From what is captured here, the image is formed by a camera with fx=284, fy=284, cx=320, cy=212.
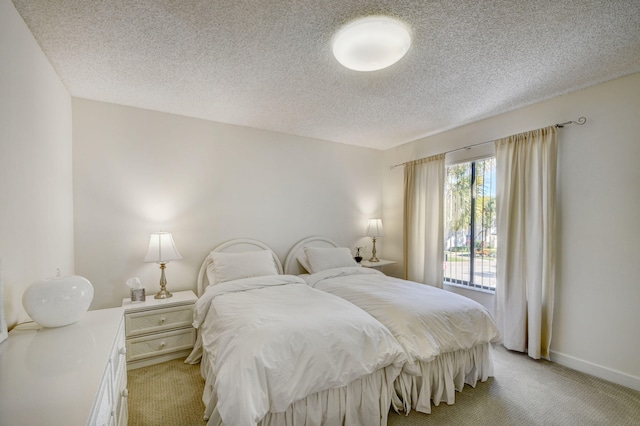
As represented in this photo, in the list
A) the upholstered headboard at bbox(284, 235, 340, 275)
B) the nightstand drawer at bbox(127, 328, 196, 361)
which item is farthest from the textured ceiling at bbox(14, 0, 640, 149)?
the nightstand drawer at bbox(127, 328, 196, 361)

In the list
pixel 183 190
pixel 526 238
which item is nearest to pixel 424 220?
pixel 526 238

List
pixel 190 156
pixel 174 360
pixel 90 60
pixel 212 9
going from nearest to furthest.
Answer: pixel 212 9, pixel 90 60, pixel 174 360, pixel 190 156

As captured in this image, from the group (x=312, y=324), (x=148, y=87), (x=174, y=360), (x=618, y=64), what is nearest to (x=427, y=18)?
(x=618, y=64)

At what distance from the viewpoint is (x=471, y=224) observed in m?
3.63

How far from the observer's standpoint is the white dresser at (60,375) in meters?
0.82

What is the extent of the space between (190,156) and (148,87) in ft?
2.85

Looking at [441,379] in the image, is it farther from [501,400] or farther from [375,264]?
[375,264]

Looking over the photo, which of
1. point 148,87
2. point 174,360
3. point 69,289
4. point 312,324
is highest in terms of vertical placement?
point 148,87

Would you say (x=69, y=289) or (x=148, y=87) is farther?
(x=148, y=87)

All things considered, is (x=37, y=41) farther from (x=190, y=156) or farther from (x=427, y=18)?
(x=427, y=18)

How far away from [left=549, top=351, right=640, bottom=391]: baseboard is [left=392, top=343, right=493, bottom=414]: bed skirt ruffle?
3.03ft

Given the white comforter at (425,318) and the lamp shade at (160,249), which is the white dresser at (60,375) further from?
the white comforter at (425,318)

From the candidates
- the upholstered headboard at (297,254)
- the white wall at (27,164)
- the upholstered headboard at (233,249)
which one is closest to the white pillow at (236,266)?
the upholstered headboard at (233,249)

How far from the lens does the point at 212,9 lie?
63.4 inches
